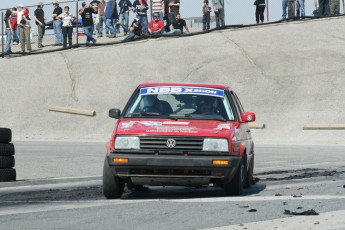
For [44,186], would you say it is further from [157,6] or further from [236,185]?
[157,6]

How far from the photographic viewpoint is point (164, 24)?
44.6 m

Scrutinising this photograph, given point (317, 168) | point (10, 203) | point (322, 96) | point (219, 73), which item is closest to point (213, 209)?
point (10, 203)

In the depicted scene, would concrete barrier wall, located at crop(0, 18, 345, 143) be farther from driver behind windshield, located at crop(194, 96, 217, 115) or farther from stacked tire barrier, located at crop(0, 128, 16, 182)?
driver behind windshield, located at crop(194, 96, 217, 115)

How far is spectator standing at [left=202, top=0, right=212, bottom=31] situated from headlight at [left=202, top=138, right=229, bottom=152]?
29.4m

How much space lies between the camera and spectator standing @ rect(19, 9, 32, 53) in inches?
1759

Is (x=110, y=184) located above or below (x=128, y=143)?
below

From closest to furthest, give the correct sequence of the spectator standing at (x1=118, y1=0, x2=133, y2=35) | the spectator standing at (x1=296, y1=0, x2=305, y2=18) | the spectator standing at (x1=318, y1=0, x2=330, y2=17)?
the spectator standing at (x1=118, y1=0, x2=133, y2=35), the spectator standing at (x1=296, y1=0, x2=305, y2=18), the spectator standing at (x1=318, y1=0, x2=330, y2=17)

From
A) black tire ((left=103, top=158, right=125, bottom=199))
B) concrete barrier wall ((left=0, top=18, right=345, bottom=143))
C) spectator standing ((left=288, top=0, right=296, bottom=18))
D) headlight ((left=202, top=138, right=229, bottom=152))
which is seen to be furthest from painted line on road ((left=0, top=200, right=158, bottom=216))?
spectator standing ((left=288, top=0, right=296, bottom=18))

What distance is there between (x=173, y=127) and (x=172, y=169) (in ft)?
1.95

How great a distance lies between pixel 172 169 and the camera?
1298cm

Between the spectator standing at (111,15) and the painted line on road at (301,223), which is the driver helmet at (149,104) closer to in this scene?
the painted line on road at (301,223)

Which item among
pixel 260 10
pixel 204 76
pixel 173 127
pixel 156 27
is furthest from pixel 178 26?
pixel 173 127

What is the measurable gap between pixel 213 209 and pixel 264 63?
28.8 metres

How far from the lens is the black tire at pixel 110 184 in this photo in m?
13.2
